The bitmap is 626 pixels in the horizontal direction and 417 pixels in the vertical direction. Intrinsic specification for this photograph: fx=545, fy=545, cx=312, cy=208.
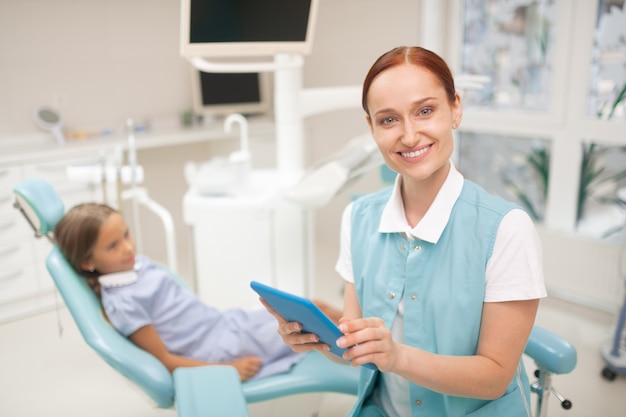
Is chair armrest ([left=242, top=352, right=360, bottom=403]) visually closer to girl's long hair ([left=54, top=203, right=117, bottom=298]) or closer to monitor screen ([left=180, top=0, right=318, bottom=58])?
girl's long hair ([left=54, top=203, right=117, bottom=298])

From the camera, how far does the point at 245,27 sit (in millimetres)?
1673

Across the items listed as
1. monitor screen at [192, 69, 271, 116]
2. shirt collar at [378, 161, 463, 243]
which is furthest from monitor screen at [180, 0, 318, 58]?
monitor screen at [192, 69, 271, 116]

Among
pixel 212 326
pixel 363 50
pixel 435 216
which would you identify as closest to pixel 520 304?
pixel 435 216

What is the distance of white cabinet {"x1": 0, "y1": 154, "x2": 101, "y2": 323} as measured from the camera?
254 cm

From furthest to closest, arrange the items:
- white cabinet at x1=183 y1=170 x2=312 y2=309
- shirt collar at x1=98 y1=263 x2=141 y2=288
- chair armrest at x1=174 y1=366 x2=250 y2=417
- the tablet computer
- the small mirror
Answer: the small mirror
white cabinet at x1=183 y1=170 x2=312 y2=309
shirt collar at x1=98 y1=263 x2=141 y2=288
chair armrest at x1=174 y1=366 x2=250 y2=417
the tablet computer

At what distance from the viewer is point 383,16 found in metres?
2.06

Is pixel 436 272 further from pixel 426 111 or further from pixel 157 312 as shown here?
pixel 157 312

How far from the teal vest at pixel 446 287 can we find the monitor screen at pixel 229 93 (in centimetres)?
287

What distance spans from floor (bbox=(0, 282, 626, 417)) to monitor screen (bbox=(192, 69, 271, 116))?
196 cm

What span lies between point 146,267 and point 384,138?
3.76ft

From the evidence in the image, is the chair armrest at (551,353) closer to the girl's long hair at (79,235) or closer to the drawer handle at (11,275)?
the girl's long hair at (79,235)

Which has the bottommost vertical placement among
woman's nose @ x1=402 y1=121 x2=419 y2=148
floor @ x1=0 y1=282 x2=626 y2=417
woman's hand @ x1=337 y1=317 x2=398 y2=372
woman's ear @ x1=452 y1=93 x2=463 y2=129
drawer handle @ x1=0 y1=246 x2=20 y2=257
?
floor @ x1=0 y1=282 x2=626 y2=417

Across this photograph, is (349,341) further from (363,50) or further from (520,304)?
(363,50)

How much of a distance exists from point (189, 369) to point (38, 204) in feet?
2.33
